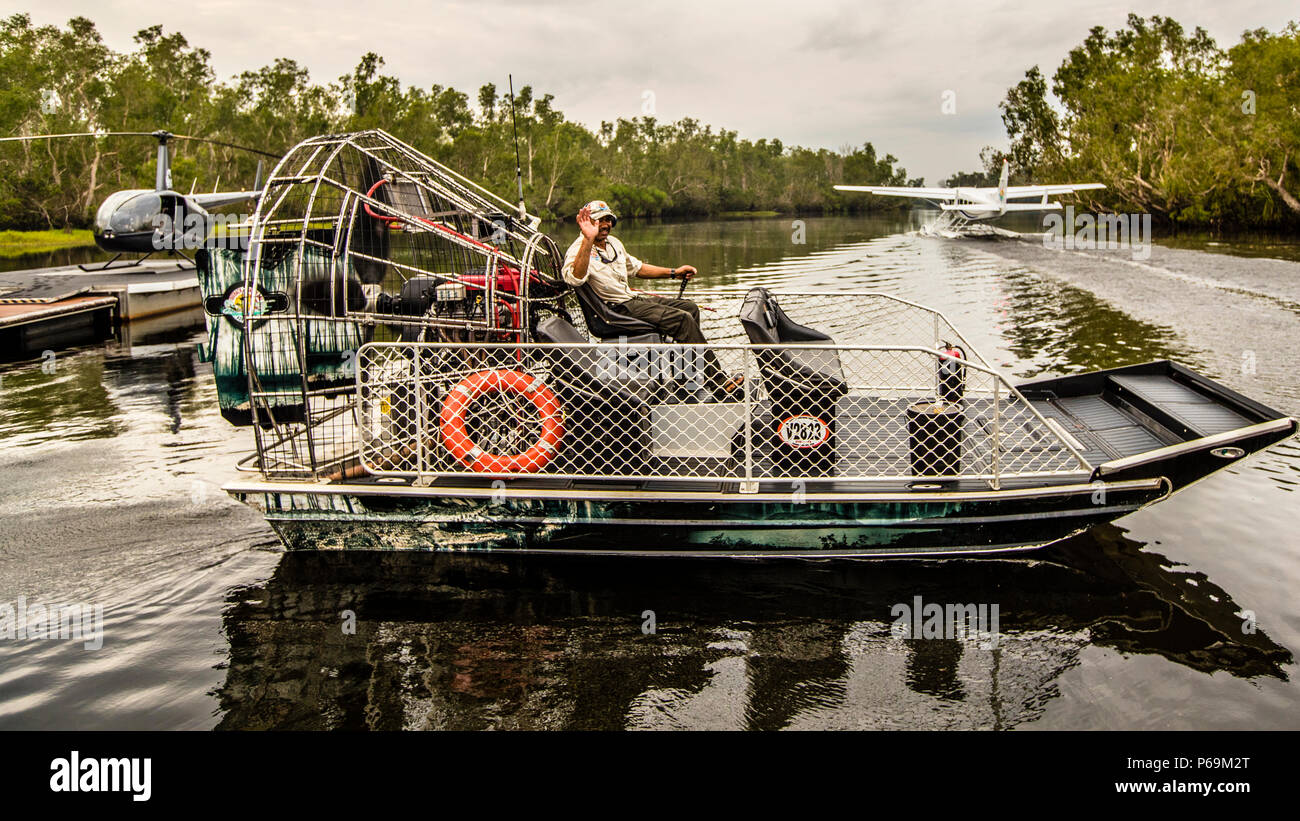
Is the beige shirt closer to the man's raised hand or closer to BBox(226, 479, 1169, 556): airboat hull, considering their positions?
the man's raised hand

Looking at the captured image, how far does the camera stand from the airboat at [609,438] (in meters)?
6.36

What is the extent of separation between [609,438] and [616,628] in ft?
4.99

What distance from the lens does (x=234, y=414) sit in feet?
26.1

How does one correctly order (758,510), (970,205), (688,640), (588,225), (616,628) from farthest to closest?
(970,205) → (588,225) → (758,510) → (616,628) → (688,640)

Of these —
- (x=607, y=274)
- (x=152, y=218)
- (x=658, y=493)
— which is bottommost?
(x=658, y=493)

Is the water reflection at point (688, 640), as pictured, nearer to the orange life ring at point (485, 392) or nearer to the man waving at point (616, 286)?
the orange life ring at point (485, 392)

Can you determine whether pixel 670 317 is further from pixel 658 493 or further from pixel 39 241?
pixel 39 241

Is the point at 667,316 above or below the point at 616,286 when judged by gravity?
below

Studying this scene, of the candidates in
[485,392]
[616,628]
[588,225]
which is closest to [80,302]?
[485,392]

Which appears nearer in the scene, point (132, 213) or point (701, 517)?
point (701, 517)

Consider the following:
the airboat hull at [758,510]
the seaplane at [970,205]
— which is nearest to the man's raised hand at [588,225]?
the airboat hull at [758,510]

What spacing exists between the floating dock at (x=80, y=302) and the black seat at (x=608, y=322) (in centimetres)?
1491

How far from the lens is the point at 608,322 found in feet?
23.7
